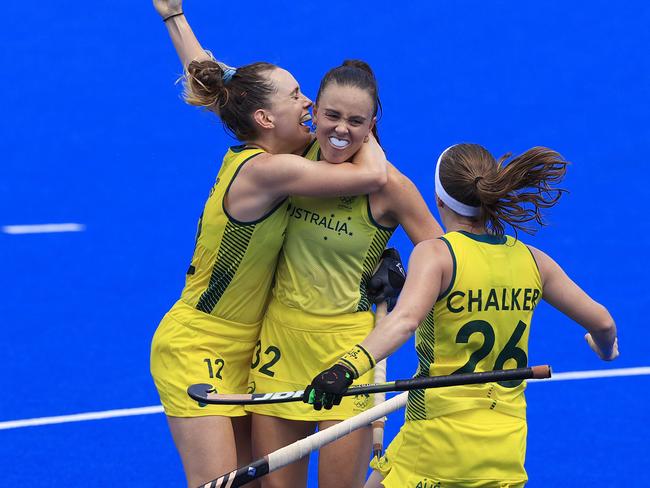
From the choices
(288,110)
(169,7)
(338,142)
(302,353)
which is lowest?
(302,353)

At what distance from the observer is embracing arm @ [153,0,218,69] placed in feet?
19.8

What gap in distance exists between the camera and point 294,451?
16.2 feet

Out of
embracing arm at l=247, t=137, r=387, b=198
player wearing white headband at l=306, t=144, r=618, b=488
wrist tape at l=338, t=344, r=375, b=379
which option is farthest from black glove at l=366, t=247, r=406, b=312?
wrist tape at l=338, t=344, r=375, b=379

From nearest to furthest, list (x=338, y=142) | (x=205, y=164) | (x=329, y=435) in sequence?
(x=329, y=435) < (x=338, y=142) < (x=205, y=164)

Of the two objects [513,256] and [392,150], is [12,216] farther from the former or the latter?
[513,256]

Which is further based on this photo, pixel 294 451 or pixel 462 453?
pixel 294 451

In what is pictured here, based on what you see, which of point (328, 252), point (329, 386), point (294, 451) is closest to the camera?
point (329, 386)

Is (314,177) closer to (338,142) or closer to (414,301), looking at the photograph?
(338,142)

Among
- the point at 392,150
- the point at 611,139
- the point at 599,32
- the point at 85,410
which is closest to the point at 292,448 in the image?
the point at 85,410

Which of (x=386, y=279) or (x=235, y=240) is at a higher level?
(x=235, y=240)

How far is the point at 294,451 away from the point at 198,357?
702mm

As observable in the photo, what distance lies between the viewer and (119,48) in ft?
44.3

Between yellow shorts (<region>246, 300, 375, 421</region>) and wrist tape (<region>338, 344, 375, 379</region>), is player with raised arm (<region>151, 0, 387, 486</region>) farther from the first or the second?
wrist tape (<region>338, 344, 375, 379</region>)

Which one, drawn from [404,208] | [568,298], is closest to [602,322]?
[568,298]
